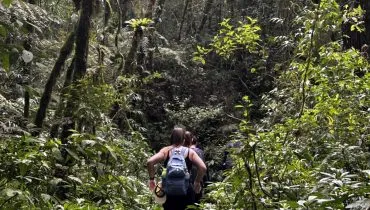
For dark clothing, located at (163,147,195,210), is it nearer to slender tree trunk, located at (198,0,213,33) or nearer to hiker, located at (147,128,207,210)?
hiker, located at (147,128,207,210)

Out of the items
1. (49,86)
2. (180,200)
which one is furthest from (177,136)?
(49,86)

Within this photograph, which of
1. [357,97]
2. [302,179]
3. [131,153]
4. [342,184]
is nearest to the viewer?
[342,184]

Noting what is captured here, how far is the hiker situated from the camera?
4574 mm

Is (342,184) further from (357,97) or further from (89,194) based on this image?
(357,97)

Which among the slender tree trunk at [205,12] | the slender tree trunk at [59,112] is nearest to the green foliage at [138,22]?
the slender tree trunk at [59,112]

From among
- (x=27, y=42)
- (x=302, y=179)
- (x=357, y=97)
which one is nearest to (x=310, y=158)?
(x=302, y=179)

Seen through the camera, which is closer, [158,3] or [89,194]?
[89,194]

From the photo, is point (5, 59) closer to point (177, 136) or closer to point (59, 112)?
point (59, 112)

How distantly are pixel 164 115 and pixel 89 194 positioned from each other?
1125cm

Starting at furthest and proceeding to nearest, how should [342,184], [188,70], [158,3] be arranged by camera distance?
[188,70], [158,3], [342,184]

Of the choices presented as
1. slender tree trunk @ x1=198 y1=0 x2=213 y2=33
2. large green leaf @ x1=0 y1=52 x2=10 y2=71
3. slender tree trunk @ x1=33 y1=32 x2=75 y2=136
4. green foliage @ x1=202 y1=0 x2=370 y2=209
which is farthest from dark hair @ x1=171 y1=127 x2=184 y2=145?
slender tree trunk @ x1=198 y1=0 x2=213 y2=33

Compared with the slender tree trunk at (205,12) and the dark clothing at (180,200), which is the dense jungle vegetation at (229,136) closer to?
the dark clothing at (180,200)

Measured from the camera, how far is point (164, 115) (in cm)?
1473

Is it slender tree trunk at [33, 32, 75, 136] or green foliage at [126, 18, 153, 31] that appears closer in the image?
slender tree trunk at [33, 32, 75, 136]
